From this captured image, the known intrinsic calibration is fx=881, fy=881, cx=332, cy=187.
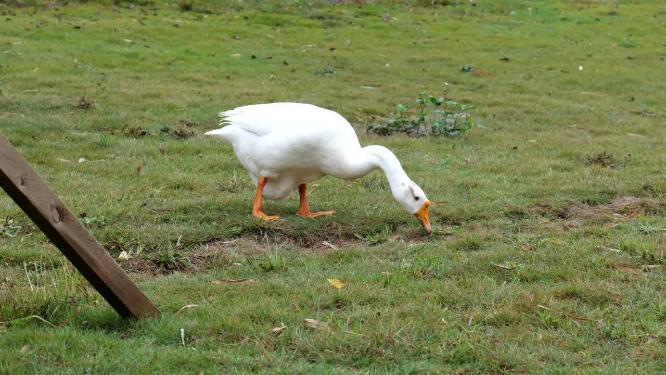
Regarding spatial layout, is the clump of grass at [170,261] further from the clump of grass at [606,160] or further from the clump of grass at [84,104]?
the clump of grass at [84,104]

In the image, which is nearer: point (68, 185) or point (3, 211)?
point (3, 211)

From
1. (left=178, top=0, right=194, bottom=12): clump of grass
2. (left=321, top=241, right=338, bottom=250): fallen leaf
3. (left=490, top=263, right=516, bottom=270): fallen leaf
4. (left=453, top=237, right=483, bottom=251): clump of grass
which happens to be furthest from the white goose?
(left=178, top=0, right=194, bottom=12): clump of grass

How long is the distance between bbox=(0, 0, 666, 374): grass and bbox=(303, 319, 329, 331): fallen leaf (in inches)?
1.5

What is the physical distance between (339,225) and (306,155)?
0.60m

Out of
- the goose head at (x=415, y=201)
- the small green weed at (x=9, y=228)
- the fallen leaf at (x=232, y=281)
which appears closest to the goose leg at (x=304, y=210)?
the goose head at (x=415, y=201)

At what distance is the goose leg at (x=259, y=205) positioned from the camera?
6.90 meters

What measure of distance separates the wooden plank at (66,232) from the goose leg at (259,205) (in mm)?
2385

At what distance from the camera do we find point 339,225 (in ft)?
22.5

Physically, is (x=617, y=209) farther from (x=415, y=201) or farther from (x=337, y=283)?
(x=337, y=283)

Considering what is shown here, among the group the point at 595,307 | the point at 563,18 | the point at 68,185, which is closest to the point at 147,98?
the point at 68,185

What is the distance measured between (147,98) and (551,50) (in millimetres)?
10730

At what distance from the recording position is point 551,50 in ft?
64.9

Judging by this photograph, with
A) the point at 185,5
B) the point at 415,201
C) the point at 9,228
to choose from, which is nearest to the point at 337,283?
the point at 415,201

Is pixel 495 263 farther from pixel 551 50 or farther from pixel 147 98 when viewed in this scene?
pixel 551 50
